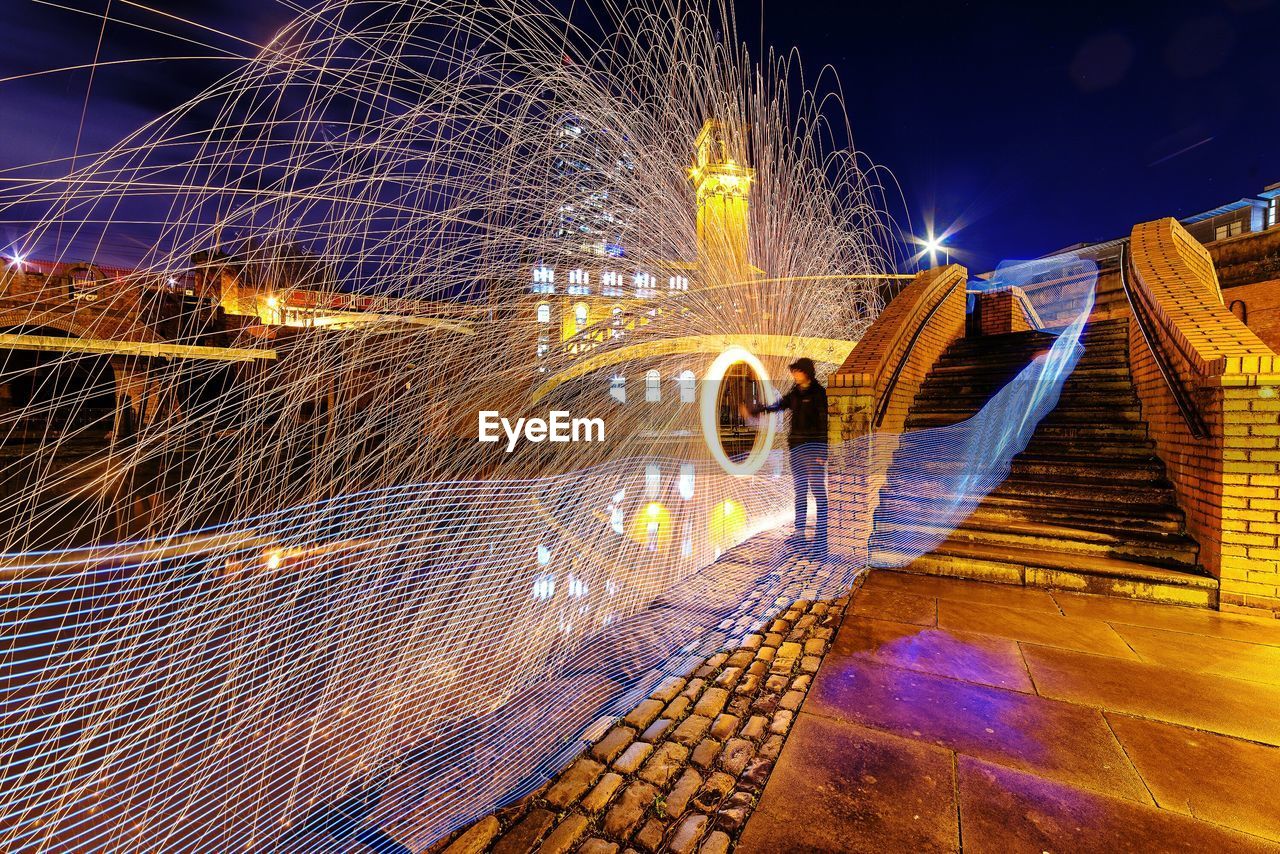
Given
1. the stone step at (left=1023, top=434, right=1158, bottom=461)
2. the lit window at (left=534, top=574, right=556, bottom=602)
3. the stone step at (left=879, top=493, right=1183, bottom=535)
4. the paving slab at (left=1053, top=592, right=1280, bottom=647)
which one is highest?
the stone step at (left=1023, top=434, right=1158, bottom=461)

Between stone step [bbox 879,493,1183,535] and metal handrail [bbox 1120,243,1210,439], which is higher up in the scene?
metal handrail [bbox 1120,243,1210,439]

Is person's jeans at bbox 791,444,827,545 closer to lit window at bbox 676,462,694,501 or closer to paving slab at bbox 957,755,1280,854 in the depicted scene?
paving slab at bbox 957,755,1280,854

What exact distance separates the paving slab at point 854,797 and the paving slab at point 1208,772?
926 millimetres

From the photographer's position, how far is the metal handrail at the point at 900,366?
231 inches

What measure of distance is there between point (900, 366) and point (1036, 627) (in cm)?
367

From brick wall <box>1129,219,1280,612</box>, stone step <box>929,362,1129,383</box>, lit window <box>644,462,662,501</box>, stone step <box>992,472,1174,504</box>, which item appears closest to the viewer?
brick wall <box>1129,219,1280,612</box>

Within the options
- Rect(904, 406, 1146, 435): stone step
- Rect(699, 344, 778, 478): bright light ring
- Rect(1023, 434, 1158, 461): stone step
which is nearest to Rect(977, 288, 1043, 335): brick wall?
Rect(699, 344, 778, 478): bright light ring

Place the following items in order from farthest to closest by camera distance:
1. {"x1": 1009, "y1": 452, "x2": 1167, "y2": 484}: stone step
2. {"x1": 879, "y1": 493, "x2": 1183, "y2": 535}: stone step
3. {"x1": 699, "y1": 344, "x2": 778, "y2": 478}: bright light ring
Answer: {"x1": 699, "y1": 344, "x2": 778, "y2": 478}: bright light ring, {"x1": 1009, "y1": 452, "x2": 1167, "y2": 484}: stone step, {"x1": 879, "y1": 493, "x2": 1183, "y2": 535}: stone step

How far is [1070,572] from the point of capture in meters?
4.52

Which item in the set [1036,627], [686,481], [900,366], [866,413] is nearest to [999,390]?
[900,366]

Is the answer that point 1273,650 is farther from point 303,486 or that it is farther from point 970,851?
point 303,486

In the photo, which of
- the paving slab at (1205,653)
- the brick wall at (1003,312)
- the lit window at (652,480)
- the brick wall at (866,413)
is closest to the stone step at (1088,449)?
the brick wall at (866,413)

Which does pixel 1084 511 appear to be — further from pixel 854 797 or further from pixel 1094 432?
pixel 854 797

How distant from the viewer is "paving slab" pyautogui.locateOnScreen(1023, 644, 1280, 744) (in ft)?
9.00
